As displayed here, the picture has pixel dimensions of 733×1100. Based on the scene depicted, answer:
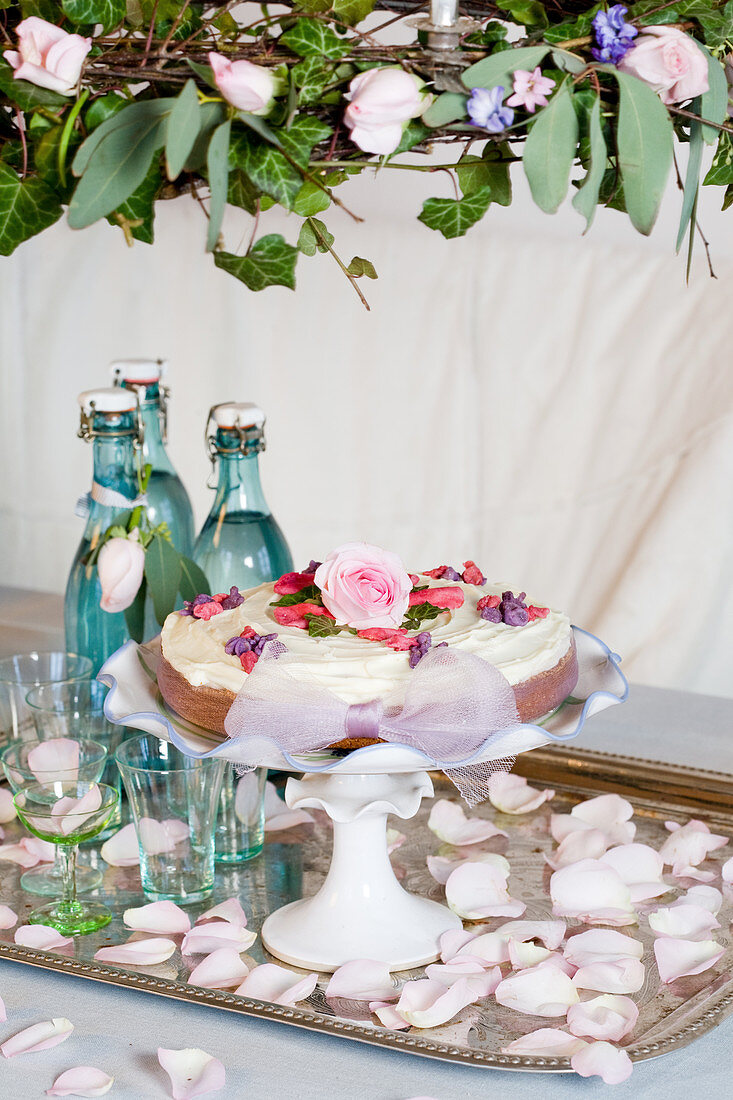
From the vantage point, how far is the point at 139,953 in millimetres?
858

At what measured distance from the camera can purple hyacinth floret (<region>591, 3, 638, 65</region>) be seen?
70cm

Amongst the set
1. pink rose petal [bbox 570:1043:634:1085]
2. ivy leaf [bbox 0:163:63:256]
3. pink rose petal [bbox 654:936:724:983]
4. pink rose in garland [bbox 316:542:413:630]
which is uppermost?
ivy leaf [bbox 0:163:63:256]

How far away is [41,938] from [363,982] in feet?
0.76

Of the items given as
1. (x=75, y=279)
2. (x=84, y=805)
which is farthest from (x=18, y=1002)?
(x=75, y=279)

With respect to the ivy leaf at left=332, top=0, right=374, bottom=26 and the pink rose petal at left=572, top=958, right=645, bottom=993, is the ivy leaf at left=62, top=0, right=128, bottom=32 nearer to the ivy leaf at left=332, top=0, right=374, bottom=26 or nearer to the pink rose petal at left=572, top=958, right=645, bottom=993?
the ivy leaf at left=332, top=0, right=374, bottom=26

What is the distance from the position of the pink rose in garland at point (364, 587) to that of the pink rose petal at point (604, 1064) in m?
0.29

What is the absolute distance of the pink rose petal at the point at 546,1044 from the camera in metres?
0.74

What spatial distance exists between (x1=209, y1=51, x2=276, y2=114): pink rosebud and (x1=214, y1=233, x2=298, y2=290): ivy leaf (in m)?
0.13

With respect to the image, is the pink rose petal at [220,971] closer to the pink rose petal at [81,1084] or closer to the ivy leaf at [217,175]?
the pink rose petal at [81,1084]

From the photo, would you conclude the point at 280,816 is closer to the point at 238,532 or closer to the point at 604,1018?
the point at 238,532

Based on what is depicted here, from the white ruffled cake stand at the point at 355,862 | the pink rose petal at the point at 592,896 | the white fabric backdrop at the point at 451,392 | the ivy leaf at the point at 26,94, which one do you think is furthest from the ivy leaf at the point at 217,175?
the white fabric backdrop at the point at 451,392

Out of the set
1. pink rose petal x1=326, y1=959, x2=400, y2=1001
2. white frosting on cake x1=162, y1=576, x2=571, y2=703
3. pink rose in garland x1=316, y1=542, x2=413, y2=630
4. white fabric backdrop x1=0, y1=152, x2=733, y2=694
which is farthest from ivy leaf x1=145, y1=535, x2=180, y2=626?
white fabric backdrop x1=0, y1=152, x2=733, y2=694

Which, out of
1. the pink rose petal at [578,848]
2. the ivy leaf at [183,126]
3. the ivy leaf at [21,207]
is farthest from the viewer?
the pink rose petal at [578,848]

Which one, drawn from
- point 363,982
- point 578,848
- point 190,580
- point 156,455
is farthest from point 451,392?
point 363,982
